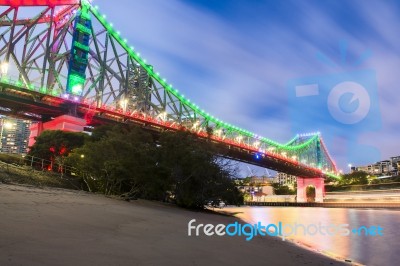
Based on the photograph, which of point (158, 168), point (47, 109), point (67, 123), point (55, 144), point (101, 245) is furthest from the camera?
point (47, 109)

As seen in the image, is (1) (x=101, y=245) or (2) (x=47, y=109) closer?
(1) (x=101, y=245)

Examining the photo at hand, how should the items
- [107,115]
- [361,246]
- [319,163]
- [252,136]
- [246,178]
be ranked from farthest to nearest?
[319,163] < [252,136] < [107,115] < [246,178] < [361,246]

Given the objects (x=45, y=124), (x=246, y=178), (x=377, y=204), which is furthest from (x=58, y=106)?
(x=377, y=204)

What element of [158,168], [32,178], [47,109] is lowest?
[32,178]

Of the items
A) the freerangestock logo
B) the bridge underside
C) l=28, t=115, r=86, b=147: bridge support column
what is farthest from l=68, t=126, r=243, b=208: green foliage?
l=28, t=115, r=86, b=147: bridge support column

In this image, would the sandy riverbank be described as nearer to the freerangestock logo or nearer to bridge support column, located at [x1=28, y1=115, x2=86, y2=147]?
the freerangestock logo

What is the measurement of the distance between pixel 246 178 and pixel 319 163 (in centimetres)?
9802

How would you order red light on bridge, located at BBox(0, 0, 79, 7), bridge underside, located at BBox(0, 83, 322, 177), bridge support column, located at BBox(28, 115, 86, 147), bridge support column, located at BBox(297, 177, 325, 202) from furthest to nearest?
1. bridge support column, located at BBox(297, 177, 325, 202)
2. red light on bridge, located at BBox(0, 0, 79, 7)
3. bridge support column, located at BBox(28, 115, 86, 147)
4. bridge underside, located at BBox(0, 83, 322, 177)

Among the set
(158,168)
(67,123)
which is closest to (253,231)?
(158,168)

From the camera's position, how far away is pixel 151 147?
26.0m

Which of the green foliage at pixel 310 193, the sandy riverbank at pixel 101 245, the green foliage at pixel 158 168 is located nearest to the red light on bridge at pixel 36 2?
the green foliage at pixel 158 168

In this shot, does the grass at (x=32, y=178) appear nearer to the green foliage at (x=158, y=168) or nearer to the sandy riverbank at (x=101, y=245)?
the green foliage at (x=158, y=168)

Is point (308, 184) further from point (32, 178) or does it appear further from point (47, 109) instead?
point (32, 178)

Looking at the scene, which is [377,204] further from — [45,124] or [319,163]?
[45,124]
